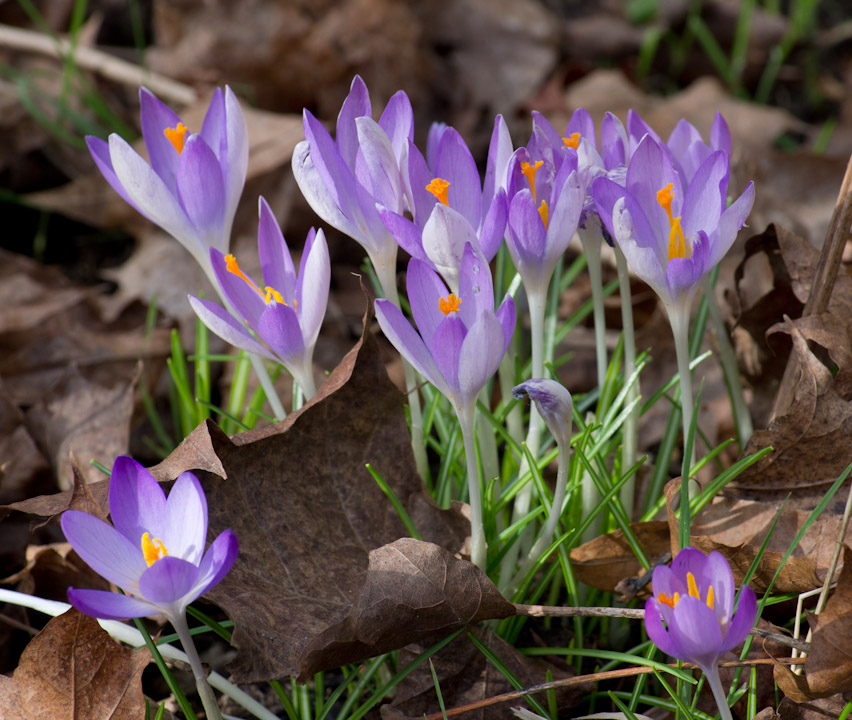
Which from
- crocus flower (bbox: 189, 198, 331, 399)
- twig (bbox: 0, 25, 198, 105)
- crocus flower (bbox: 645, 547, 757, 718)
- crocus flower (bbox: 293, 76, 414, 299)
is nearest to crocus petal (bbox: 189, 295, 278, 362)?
crocus flower (bbox: 189, 198, 331, 399)

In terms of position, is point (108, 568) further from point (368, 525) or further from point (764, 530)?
point (764, 530)

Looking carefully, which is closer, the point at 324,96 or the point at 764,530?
the point at 764,530

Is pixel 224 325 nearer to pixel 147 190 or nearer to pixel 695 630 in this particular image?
pixel 147 190

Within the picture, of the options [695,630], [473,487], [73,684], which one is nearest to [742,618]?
[695,630]

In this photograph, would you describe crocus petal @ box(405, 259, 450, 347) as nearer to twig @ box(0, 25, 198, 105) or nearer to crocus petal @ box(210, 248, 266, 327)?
crocus petal @ box(210, 248, 266, 327)

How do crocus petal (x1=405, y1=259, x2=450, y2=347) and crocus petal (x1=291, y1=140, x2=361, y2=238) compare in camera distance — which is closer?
crocus petal (x1=405, y1=259, x2=450, y2=347)

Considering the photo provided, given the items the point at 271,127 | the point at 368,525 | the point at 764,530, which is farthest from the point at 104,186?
the point at 764,530

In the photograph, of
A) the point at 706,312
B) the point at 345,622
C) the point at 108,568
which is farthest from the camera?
the point at 706,312
